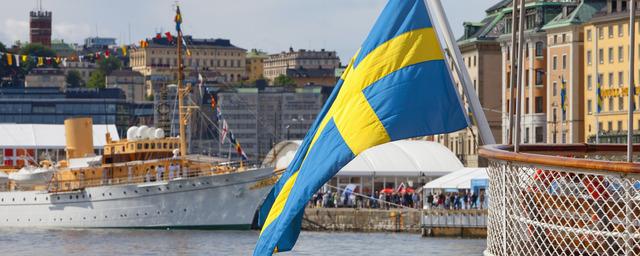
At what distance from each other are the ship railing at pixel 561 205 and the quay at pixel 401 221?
59720mm

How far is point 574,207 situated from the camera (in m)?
13.5

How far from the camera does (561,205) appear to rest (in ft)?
44.6

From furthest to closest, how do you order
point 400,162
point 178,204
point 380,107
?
point 400,162 < point 178,204 < point 380,107

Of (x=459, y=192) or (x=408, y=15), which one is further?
(x=459, y=192)

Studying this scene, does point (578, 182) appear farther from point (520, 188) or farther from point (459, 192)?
point (459, 192)

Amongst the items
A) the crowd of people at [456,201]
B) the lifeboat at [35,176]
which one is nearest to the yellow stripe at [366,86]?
the crowd of people at [456,201]

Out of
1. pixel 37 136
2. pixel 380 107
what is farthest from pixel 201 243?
pixel 380 107

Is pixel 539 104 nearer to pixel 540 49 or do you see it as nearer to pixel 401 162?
pixel 540 49

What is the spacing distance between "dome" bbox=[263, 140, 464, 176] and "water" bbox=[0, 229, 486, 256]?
16.2m

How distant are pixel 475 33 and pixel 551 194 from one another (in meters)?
126

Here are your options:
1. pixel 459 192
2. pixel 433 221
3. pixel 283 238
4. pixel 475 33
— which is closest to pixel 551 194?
pixel 283 238

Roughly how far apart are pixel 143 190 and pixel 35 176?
5.47 metres

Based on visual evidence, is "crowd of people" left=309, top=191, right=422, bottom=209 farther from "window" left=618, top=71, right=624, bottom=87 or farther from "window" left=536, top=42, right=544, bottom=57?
"window" left=536, top=42, right=544, bottom=57

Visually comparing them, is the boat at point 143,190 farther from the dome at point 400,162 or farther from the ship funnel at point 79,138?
the dome at point 400,162
